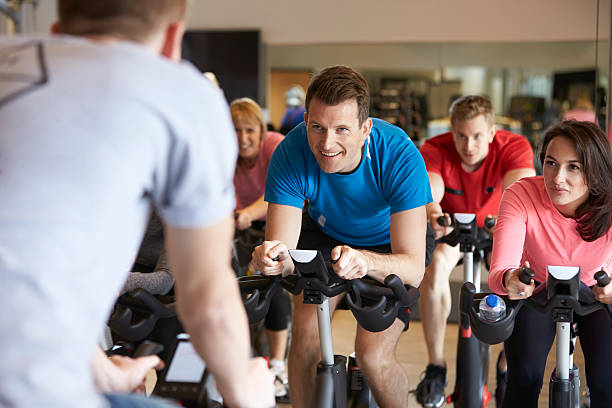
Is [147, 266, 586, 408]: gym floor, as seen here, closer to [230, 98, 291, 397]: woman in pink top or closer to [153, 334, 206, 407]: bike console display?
[230, 98, 291, 397]: woman in pink top

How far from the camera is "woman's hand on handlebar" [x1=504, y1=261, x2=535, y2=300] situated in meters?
2.07

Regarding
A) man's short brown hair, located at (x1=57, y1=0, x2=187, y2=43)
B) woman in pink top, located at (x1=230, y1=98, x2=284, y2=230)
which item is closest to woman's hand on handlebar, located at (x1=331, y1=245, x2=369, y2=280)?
man's short brown hair, located at (x1=57, y1=0, x2=187, y2=43)

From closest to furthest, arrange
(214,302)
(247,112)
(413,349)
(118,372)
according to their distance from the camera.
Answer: (214,302) < (118,372) < (247,112) < (413,349)

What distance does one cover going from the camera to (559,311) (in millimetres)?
2029

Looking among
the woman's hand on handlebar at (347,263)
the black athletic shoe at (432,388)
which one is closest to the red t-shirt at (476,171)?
the black athletic shoe at (432,388)

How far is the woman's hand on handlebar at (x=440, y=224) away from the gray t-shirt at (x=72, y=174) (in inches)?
89.6

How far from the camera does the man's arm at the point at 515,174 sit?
3439 mm

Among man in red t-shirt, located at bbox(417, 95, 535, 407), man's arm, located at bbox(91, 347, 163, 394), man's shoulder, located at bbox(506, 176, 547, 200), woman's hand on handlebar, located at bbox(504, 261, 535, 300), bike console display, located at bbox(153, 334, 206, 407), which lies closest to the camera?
man's arm, located at bbox(91, 347, 163, 394)

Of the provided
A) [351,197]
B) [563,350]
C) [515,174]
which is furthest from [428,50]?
[563,350]

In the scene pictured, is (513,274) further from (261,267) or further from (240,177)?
(240,177)

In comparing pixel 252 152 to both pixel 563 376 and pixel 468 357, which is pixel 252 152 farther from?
pixel 563 376

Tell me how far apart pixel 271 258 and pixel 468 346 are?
1.46 metres

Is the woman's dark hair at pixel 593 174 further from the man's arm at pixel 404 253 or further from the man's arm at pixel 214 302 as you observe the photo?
the man's arm at pixel 214 302

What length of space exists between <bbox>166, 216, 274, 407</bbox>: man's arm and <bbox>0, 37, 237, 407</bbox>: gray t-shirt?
10 cm
